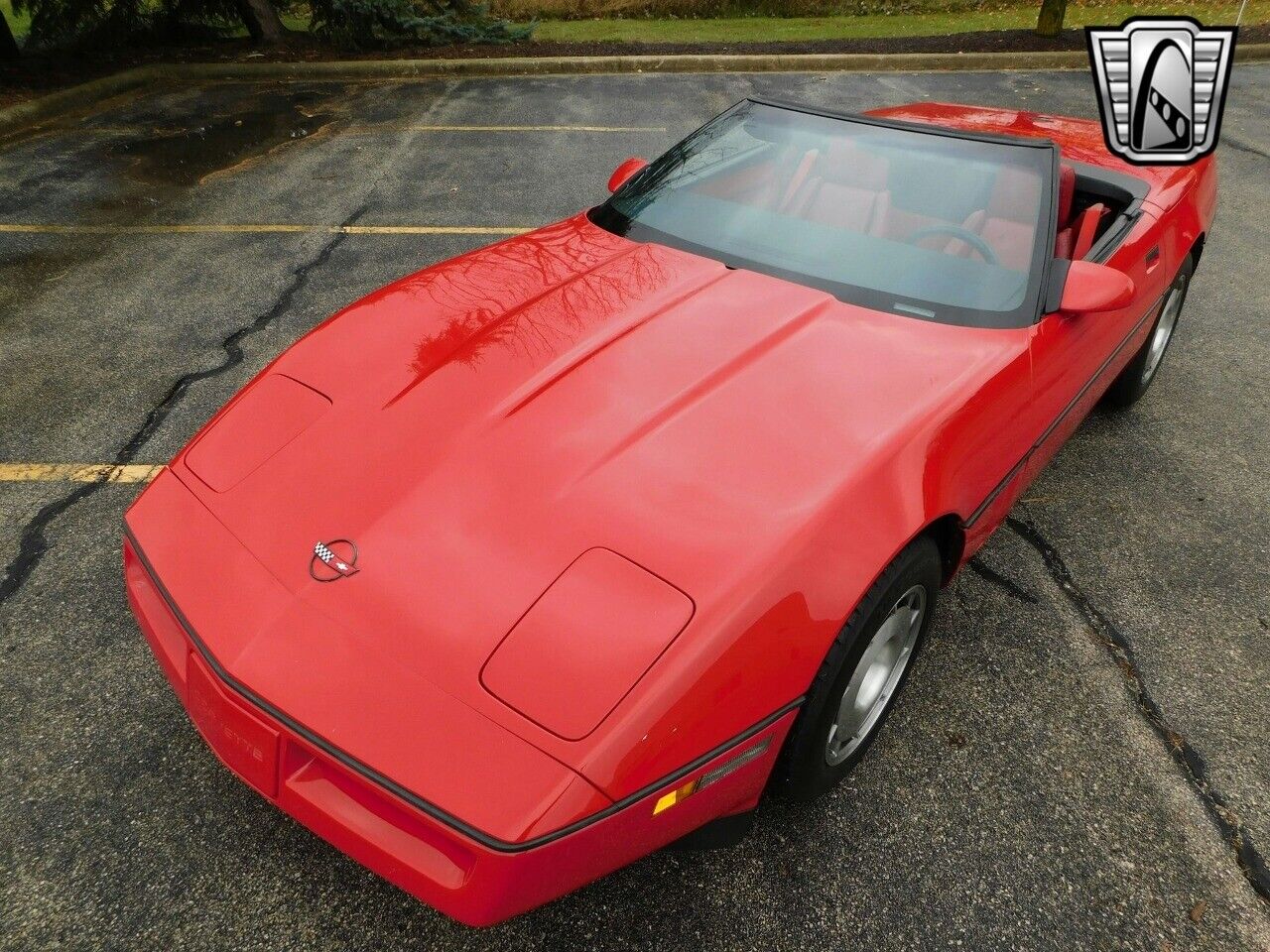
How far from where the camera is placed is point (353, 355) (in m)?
2.21

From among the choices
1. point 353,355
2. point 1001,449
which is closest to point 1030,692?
point 1001,449

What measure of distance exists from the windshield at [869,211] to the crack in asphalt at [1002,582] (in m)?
0.92

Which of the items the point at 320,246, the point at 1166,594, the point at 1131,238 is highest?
the point at 1131,238

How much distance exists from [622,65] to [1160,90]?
23.9 feet

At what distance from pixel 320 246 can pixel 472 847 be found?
15.3 feet

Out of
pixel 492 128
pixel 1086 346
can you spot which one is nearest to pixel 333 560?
pixel 1086 346

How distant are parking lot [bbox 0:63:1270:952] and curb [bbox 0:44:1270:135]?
6000mm

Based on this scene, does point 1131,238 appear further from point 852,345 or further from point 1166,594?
point 852,345

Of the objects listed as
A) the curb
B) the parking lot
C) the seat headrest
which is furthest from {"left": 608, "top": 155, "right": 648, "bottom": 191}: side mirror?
the curb

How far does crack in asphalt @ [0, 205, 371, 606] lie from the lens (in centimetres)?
271

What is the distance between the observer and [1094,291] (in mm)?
2293

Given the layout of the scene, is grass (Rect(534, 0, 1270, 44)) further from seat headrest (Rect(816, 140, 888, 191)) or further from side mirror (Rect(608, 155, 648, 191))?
seat headrest (Rect(816, 140, 888, 191))

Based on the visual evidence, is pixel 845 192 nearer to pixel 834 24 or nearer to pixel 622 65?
pixel 622 65

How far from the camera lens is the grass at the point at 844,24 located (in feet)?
41.0
